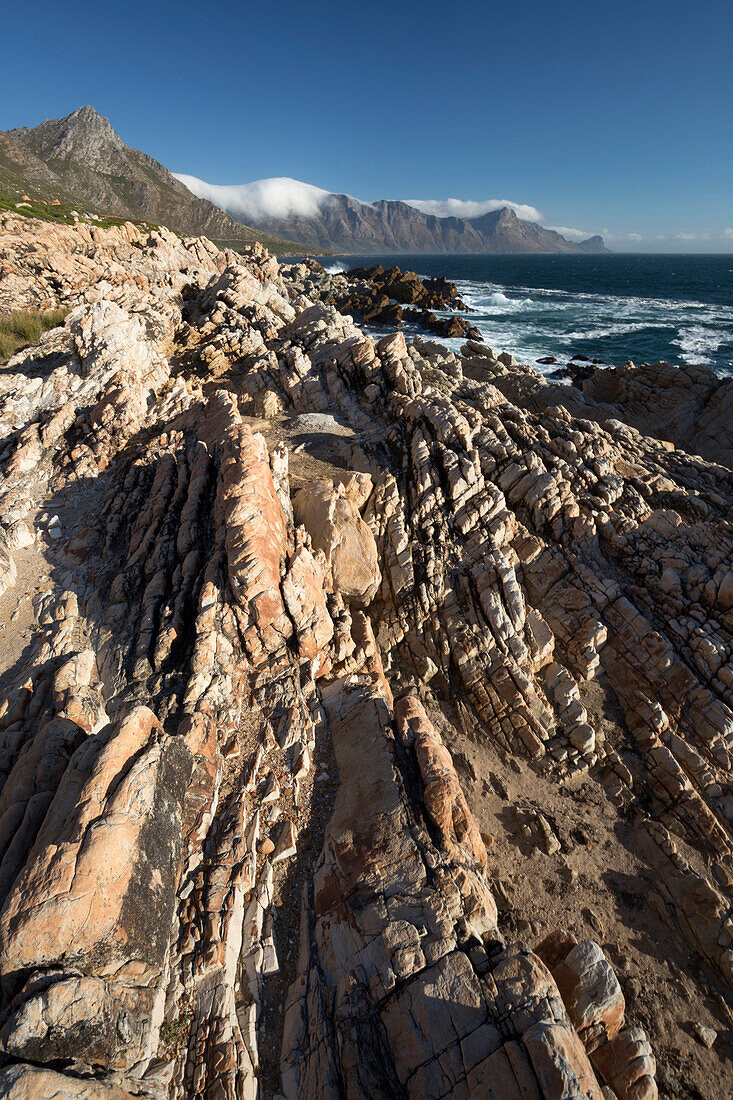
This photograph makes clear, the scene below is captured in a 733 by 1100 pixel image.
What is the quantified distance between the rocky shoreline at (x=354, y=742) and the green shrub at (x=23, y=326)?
1.97 m

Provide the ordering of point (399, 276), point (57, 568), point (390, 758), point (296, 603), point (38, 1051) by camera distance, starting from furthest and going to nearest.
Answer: point (399, 276) → point (57, 568) → point (296, 603) → point (390, 758) → point (38, 1051)

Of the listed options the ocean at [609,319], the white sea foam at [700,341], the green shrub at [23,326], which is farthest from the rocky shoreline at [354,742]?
the white sea foam at [700,341]

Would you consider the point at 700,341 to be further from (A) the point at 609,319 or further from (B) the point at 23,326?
(B) the point at 23,326

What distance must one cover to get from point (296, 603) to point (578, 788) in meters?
10.9

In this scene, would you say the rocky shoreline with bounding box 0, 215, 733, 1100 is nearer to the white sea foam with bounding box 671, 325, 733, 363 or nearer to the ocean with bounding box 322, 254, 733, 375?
the ocean with bounding box 322, 254, 733, 375

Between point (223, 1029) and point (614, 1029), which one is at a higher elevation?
point (223, 1029)

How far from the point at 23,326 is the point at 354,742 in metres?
34.7

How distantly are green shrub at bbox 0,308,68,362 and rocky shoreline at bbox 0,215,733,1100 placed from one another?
1.97 meters

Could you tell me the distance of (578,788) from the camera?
1440cm

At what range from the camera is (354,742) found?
11.7 meters

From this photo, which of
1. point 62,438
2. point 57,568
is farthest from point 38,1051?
point 62,438

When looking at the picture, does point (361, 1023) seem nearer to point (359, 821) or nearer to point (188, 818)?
point (359, 821)

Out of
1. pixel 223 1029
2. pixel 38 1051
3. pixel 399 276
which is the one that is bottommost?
pixel 223 1029

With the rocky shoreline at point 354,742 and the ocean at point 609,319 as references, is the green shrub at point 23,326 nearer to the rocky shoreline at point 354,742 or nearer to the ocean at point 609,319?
the rocky shoreline at point 354,742
